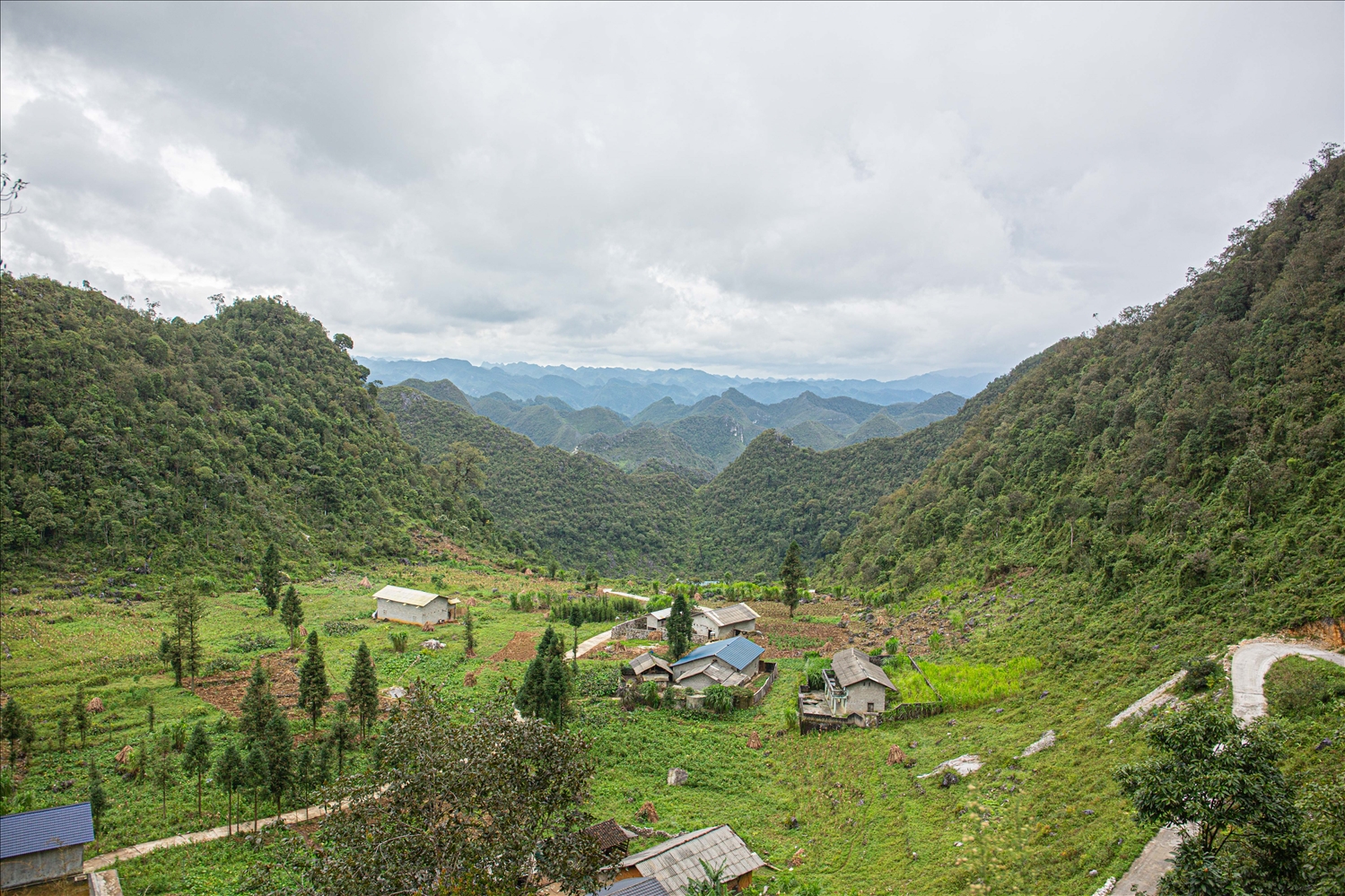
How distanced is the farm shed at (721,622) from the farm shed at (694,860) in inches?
964

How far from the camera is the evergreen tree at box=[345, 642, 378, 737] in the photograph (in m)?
24.2

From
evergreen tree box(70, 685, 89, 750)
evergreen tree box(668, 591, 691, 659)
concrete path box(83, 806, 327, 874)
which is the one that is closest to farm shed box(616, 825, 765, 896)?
concrete path box(83, 806, 327, 874)

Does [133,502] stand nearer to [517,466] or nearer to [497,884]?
[497,884]

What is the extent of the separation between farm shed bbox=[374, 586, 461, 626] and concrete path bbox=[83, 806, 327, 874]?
2448 cm

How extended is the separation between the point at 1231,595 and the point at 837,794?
619 inches

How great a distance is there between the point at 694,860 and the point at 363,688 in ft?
50.8

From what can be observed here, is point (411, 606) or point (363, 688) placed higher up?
point (363, 688)

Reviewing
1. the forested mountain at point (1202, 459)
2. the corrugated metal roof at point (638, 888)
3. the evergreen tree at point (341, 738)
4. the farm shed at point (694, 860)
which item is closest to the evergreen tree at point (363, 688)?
the evergreen tree at point (341, 738)

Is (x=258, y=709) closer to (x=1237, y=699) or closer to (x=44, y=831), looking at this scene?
(x=44, y=831)

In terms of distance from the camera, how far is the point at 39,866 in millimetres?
16016

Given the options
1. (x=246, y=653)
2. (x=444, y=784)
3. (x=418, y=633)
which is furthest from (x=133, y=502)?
(x=444, y=784)

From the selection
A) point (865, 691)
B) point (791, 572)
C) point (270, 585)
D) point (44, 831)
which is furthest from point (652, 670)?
point (270, 585)

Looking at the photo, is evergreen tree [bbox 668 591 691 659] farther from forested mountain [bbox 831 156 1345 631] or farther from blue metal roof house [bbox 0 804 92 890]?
blue metal roof house [bbox 0 804 92 890]

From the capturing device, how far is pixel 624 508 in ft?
376
